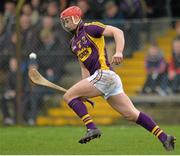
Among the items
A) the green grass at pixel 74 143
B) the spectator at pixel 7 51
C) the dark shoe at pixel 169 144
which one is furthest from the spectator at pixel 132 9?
the dark shoe at pixel 169 144

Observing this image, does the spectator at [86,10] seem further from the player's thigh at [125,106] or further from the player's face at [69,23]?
the player's thigh at [125,106]

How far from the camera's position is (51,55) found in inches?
728

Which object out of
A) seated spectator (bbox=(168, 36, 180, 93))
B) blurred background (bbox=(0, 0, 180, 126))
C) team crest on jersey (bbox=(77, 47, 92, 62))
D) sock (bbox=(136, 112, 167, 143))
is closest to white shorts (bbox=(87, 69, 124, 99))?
team crest on jersey (bbox=(77, 47, 92, 62))

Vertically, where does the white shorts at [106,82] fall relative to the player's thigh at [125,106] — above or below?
above

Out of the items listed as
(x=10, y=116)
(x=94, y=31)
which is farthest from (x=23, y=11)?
(x=94, y=31)

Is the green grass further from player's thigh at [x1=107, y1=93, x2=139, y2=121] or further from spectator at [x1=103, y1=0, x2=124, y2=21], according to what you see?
spectator at [x1=103, y1=0, x2=124, y2=21]

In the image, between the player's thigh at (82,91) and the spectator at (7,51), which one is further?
the spectator at (7,51)

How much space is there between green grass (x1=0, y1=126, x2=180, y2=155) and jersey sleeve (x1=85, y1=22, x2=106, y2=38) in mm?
1593

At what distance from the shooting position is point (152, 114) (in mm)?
17938

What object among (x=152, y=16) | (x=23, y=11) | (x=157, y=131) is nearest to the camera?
(x=157, y=131)

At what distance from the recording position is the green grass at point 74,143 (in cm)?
1102

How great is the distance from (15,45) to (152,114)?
350 centimetres

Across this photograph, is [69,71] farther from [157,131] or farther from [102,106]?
[157,131]

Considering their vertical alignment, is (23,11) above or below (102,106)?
above
